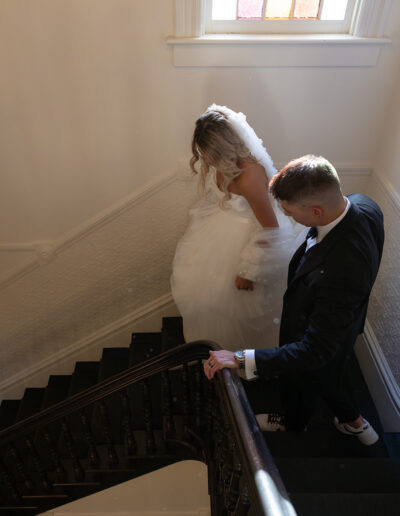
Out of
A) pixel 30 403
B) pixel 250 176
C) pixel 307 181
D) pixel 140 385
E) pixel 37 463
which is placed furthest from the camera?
pixel 30 403

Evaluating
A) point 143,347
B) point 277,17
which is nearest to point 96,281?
point 143,347

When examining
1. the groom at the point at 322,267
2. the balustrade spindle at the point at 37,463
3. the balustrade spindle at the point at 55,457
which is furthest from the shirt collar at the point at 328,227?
the balustrade spindle at the point at 37,463

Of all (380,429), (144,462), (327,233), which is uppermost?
(327,233)

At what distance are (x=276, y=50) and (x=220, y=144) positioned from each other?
91 centimetres

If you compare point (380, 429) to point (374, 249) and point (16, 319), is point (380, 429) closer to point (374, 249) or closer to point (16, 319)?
point (374, 249)

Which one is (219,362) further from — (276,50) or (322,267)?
(276,50)

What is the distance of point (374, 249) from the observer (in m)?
1.71

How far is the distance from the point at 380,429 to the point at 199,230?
64.8 inches

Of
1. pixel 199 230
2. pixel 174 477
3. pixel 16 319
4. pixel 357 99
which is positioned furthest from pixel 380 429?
pixel 16 319

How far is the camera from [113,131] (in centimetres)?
292

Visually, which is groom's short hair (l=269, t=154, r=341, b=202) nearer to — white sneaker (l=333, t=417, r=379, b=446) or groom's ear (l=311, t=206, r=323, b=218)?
groom's ear (l=311, t=206, r=323, b=218)

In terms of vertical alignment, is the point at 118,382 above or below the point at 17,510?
above

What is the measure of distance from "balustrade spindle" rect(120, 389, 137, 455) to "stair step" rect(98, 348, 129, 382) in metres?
1.00

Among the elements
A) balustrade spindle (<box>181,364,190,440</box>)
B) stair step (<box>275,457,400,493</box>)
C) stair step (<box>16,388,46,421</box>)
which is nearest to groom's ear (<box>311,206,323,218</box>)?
balustrade spindle (<box>181,364,190,440</box>)
